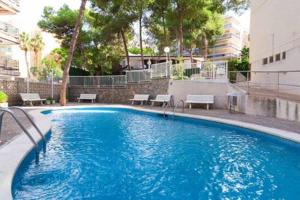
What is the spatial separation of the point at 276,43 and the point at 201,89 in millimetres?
5173

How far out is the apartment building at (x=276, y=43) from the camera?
47.1ft

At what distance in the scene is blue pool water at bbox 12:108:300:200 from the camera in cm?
483

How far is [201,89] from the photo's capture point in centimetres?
1778

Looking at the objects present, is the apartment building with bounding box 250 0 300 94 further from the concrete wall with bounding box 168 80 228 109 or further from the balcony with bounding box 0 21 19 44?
the balcony with bounding box 0 21 19 44

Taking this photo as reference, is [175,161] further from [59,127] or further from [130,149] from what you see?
[59,127]

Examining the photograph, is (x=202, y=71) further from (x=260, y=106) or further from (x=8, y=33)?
(x=8, y=33)

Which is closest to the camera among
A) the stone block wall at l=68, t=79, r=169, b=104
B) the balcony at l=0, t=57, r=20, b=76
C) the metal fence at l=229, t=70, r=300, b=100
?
the metal fence at l=229, t=70, r=300, b=100

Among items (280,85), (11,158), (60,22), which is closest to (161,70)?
(280,85)

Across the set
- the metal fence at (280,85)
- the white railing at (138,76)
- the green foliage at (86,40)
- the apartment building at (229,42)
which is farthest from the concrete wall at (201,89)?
the apartment building at (229,42)

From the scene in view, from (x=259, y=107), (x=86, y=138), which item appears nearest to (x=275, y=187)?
(x=86, y=138)

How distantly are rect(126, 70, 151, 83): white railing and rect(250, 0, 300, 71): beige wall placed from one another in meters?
8.11

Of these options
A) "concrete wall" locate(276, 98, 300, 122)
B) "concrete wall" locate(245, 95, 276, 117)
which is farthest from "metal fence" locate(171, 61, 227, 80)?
"concrete wall" locate(276, 98, 300, 122)

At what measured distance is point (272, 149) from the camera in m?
7.87

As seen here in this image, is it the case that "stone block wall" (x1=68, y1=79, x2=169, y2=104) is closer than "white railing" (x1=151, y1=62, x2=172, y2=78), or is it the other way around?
"white railing" (x1=151, y1=62, x2=172, y2=78)
